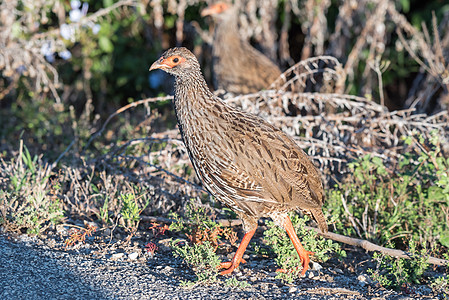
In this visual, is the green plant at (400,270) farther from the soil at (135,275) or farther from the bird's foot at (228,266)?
the bird's foot at (228,266)

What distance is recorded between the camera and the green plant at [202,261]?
364cm

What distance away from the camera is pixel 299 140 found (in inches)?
217

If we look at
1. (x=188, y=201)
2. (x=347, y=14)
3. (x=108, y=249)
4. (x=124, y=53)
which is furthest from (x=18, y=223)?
(x=347, y=14)

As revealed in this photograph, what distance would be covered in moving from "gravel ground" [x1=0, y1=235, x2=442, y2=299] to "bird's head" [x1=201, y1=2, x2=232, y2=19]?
15.6ft

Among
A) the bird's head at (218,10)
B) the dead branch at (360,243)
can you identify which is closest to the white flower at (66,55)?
the bird's head at (218,10)

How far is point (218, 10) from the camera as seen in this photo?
8.01 m

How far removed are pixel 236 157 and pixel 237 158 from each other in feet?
0.03

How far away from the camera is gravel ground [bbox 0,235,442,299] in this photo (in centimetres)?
343

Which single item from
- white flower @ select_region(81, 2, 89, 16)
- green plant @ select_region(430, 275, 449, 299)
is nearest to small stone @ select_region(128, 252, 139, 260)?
green plant @ select_region(430, 275, 449, 299)

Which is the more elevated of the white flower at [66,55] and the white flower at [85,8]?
the white flower at [85,8]

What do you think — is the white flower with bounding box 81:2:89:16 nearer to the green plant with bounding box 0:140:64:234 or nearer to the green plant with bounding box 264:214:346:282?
the green plant with bounding box 0:140:64:234

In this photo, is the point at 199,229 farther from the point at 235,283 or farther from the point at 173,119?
the point at 173,119

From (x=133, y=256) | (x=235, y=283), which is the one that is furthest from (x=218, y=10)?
(x=235, y=283)

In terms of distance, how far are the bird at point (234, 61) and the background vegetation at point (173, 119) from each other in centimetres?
33
